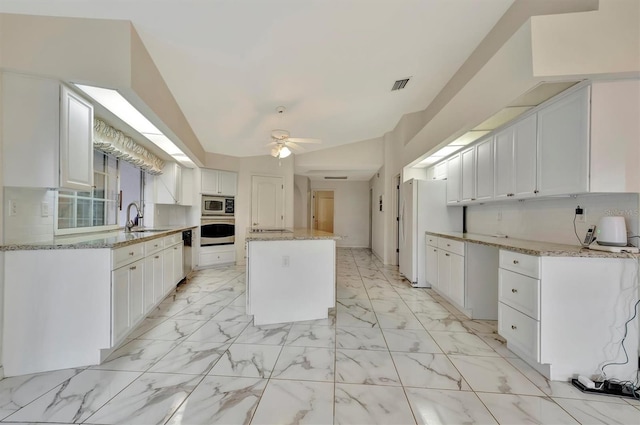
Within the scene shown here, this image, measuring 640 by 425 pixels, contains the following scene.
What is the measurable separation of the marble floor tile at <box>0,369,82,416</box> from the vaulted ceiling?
8.09 ft

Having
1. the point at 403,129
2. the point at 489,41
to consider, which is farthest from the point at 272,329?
the point at 403,129

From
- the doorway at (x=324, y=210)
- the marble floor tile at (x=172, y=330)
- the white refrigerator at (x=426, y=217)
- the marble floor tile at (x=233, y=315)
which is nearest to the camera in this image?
the marble floor tile at (x=172, y=330)

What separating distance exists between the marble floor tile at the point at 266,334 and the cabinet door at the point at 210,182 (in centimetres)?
346

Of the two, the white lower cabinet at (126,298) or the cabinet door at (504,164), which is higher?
the cabinet door at (504,164)

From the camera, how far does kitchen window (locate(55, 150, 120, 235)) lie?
254cm

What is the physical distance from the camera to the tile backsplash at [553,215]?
1813mm

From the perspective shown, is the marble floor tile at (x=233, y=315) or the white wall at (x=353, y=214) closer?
the marble floor tile at (x=233, y=315)

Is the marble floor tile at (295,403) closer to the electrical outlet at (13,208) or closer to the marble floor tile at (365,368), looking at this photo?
the marble floor tile at (365,368)

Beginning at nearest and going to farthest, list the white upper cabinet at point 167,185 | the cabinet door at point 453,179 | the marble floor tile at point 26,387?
the marble floor tile at point 26,387 → the cabinet door at point 453,179 → the white upper cabinet at point 167,185

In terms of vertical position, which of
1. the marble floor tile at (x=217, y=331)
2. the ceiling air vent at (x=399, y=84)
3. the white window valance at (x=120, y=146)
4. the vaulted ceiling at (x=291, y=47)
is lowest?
the marble floor tile at (x=217, y=331)

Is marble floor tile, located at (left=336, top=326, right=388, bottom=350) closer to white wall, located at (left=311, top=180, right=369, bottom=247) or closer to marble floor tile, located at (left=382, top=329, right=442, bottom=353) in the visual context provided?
marble floor tile, located at (left=382, top=329, right=442, bottom=353)

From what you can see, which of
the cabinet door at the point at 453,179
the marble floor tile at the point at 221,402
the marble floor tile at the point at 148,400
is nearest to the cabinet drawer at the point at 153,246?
the marble floor tile at the point at 148,400

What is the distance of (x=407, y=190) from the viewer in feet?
14.1

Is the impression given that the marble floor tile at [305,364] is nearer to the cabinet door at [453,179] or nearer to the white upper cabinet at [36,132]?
the white upper cabinet at [36,132]
